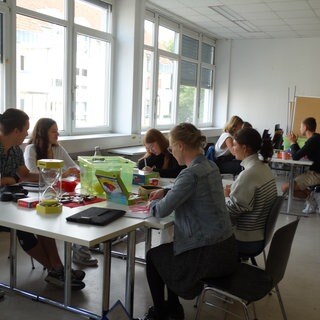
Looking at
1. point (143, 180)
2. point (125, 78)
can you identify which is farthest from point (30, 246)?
point (125, 78)

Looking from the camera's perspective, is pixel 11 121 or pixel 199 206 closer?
pixel 199 206

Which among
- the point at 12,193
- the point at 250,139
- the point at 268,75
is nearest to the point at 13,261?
the point at 12,193

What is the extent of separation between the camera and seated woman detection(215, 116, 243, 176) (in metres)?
5.54

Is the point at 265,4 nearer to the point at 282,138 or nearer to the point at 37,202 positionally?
the point at 282,138

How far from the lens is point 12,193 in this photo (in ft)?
8.30

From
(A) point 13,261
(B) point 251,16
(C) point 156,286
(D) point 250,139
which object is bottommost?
(A) point 13,261

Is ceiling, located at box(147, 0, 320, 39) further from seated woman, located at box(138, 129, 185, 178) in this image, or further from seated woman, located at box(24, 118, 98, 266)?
seated woman, located at box(24, 118, 98, 266)

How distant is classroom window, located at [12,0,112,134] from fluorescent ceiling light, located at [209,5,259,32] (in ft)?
5.74

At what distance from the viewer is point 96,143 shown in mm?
5383

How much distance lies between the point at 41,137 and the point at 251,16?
188 inches

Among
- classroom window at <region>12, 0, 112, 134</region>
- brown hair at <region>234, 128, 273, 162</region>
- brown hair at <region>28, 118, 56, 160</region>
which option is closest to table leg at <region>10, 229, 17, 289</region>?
brown hair at <region>28, 118, 56, 160</region>

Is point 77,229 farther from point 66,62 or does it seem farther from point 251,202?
point 66,62

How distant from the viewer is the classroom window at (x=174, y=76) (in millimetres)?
7074

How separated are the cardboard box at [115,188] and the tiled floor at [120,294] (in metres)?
0.72
